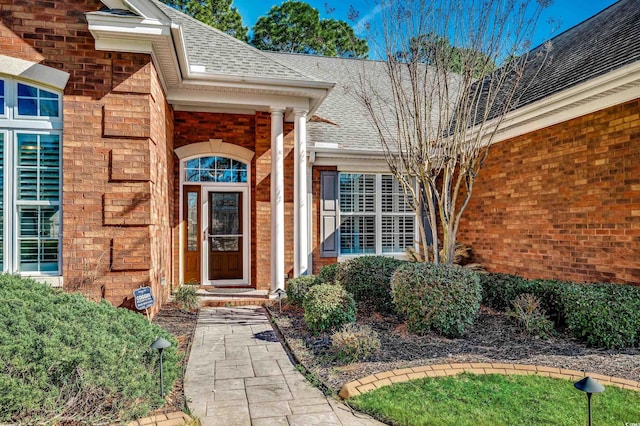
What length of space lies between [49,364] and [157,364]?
855mm

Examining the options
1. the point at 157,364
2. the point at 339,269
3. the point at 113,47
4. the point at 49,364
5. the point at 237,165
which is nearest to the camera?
the point at 49,364

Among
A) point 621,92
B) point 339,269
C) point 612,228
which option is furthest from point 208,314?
point 621,92

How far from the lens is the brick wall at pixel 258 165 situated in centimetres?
819

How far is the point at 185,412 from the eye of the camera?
324 centimetres

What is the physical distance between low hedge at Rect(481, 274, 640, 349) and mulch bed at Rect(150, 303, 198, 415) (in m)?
4.68

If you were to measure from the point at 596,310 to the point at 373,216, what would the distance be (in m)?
5.45

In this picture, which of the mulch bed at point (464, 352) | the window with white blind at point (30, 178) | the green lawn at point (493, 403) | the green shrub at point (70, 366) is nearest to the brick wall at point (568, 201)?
the mulch bed at point (464, 352)

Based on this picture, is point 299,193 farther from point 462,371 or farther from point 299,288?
point 462,371

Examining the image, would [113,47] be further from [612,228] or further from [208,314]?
[612,228]

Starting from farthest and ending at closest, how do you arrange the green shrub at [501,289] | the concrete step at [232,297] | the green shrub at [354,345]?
the concrete step at [232,297]
the green shrub at [501,289]
the green shrub at [354,345]

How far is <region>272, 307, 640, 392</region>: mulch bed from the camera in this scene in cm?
418

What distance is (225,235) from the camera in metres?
8.59

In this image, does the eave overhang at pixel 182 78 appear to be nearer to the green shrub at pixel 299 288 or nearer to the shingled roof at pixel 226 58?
the shingled roof at pixel 226 58

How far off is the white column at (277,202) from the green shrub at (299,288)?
0.55m
